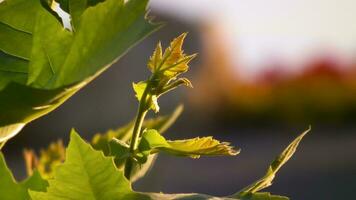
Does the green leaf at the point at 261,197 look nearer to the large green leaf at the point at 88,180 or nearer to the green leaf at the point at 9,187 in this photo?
the large green leaf at the point at 88,180

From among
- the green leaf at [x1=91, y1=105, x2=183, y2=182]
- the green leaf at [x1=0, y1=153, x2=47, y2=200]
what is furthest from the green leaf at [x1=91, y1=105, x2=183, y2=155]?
the green leaf at [x1=0, y1=153, x2=47, y2=200]

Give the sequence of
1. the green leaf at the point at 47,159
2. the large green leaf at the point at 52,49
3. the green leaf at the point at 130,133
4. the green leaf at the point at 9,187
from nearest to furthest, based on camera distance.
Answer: the large green leaf at the point at 52,49 → the green leaf at the point at 9,187 → the green leaf at the point at 130,133 → the green leaf at the point at 47,159

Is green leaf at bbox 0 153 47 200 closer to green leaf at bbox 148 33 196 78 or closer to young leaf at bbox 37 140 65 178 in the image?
green leaf at bbox 148 33 196 78

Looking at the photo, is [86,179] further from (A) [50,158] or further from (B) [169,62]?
(A) [50,158]

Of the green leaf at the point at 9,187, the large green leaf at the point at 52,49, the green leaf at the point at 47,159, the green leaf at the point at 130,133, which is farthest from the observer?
the green leaf at the point at 47,159

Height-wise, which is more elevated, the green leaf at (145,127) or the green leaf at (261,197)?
the green leaf at (145,127)

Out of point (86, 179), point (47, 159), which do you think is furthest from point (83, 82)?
point (47, 159)

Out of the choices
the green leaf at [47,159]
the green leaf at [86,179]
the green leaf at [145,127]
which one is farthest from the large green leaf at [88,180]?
the green leaf at [47,159]

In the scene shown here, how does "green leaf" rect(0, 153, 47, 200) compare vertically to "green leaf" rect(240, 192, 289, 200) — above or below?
above
